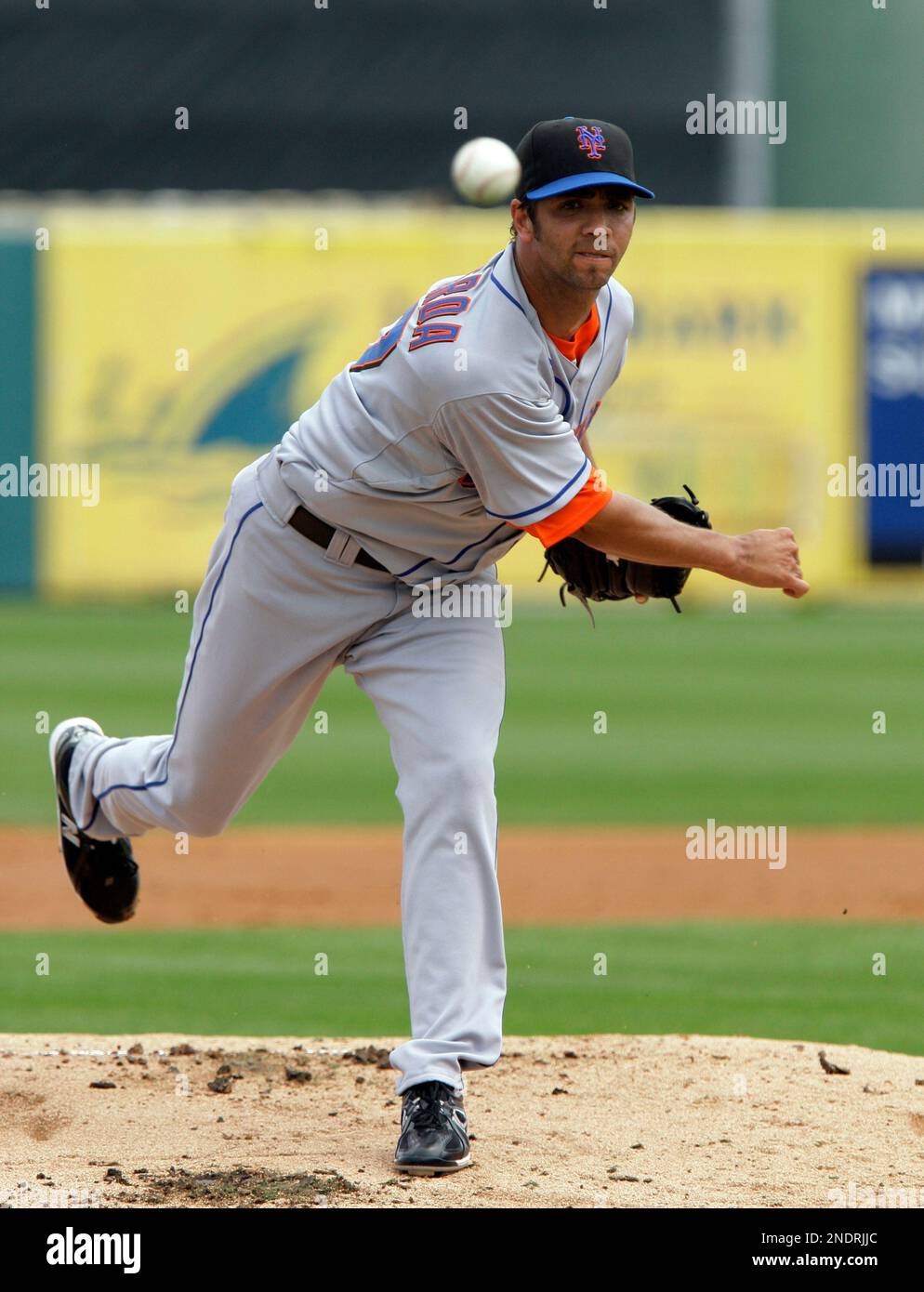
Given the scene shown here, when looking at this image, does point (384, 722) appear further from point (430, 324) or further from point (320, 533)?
point (430, 324)

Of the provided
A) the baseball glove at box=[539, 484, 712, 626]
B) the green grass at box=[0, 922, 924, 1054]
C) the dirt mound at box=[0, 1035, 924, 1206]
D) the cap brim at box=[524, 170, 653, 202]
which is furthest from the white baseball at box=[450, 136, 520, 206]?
the cap brim at box=[524, 170, 653, 202]

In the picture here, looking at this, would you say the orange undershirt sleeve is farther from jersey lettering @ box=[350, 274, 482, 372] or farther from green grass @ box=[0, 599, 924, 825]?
green grass @ box=[0, 599, 924, 825]

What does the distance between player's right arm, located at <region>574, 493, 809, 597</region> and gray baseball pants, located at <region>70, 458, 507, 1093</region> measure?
42 centimetres

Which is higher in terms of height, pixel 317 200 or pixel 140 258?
pixel 317 200

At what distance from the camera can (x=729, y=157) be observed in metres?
21.4

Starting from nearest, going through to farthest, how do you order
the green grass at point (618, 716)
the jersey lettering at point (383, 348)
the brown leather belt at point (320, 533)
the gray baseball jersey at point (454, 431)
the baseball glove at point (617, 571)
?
1. the gray baseball jersey at point (454, 431)
2. the jersey lettering at point (383, 348)
3. the brown leather belt at point (320, 533)
4. the baseball glove at point (617, 571)
5. the green grass at point (618, 716)

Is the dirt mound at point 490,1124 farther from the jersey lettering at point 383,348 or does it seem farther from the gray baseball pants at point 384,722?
the jersey lettering at point 383,348

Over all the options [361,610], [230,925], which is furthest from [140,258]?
[361,610]

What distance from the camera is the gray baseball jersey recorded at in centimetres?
367

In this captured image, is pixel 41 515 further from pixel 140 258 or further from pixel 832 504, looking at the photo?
pixel 832 504

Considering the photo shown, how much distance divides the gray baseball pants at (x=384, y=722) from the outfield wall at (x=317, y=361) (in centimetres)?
1194

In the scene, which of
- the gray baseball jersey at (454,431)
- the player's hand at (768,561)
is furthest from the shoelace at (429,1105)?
the player's hand at (768,561)

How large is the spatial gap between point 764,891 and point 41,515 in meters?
10.2

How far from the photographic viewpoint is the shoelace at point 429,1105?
145 inches
